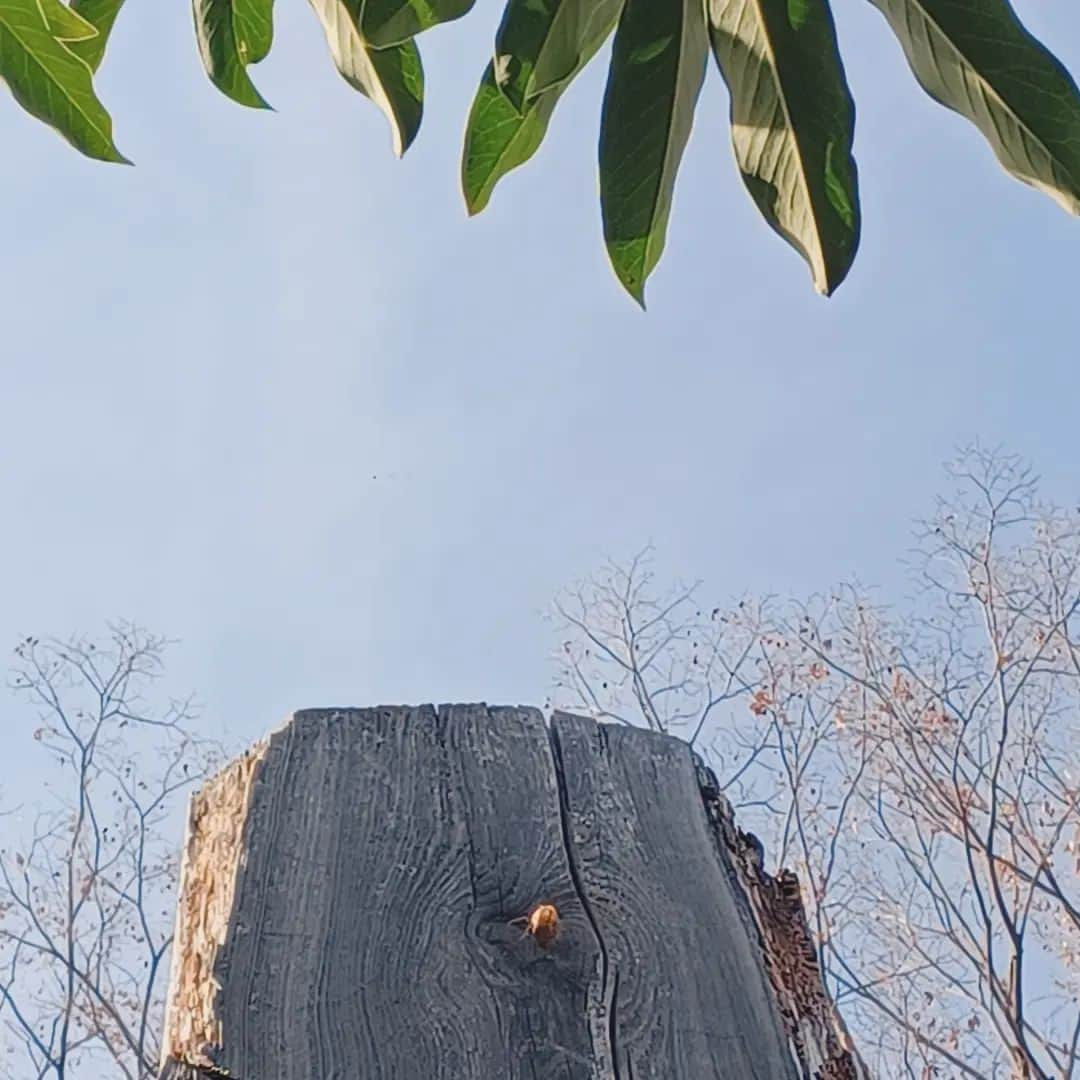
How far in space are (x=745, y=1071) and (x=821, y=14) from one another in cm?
56

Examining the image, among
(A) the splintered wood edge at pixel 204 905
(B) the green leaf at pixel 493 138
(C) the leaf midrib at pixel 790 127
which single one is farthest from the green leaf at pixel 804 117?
(A) the splintered wood edge at pixel 204 905

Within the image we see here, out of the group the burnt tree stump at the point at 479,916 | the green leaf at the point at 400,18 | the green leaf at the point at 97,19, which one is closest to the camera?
the burnt tree stump at the point at 479,916

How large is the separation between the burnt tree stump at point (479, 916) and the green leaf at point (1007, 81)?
1.23ft

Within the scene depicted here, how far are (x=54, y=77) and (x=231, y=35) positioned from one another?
0.14 meters

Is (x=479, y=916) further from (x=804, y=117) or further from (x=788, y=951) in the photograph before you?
(x=804, y=117)

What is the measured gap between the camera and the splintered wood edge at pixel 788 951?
2.01 feet

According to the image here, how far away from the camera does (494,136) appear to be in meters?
0.79

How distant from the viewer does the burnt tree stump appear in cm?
55

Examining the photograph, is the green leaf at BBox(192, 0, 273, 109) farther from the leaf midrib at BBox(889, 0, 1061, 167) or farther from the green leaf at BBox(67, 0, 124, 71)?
the leaf midrib at BBox(889, 0, 1061, 167)

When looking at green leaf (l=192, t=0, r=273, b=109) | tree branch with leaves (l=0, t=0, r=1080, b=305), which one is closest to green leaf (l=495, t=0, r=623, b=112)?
tree branch with leaves (l=0, t=0, r=1080, b=305)

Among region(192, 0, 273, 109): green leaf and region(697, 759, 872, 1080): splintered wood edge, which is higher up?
region(192, 0, 273, 109): green leaf

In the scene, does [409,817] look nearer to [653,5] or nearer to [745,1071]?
[745,1071]

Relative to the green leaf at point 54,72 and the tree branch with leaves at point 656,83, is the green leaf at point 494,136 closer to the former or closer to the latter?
the tree branch with leaves at point 656,83

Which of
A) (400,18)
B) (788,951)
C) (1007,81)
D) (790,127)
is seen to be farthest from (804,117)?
(788,951)
